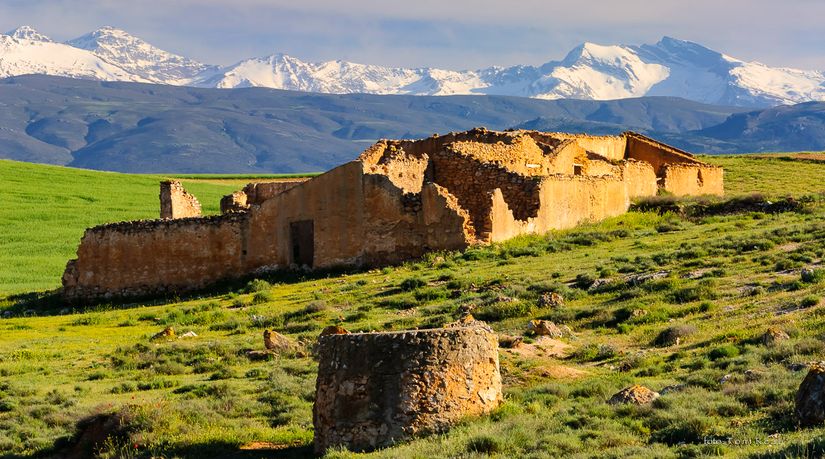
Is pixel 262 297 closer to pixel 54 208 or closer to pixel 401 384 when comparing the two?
pixel 401 384

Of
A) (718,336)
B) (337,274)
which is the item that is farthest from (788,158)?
(718,336)

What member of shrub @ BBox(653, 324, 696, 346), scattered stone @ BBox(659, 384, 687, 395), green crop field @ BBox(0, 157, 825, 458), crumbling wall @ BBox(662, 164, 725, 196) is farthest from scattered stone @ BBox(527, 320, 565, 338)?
crumbling wall @ BBox(662, 164, 725, 196)

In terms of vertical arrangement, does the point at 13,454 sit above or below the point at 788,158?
below

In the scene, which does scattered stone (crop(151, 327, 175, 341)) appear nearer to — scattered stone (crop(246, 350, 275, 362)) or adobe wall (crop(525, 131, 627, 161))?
scattered stone (crop(246, 350, 275, 362))

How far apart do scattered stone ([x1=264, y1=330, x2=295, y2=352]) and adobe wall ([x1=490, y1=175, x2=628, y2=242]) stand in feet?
34.9

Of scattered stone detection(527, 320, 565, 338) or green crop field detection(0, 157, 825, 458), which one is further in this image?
scattered stone detection(527, 320, 565, 338)

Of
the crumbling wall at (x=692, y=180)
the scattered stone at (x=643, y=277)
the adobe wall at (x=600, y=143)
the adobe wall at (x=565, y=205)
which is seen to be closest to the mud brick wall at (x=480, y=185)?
the adobe wall at (x=565, y=205)

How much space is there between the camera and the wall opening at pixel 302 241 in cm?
3369

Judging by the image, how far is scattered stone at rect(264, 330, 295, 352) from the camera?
22.1 m

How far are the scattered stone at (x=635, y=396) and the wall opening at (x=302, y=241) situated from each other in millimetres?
19168

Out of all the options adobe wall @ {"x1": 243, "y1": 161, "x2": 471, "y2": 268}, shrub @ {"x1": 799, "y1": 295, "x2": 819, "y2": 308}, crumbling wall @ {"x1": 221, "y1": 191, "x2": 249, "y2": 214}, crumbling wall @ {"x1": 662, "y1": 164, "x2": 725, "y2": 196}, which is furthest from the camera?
crumbling wall @ {"x1": 662, "y1": 164, "x2": 725, "y2": 196}

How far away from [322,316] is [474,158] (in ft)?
36.5

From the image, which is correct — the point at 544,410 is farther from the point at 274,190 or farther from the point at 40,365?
the point at 274,190

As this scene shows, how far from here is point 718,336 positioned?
61.5ft
